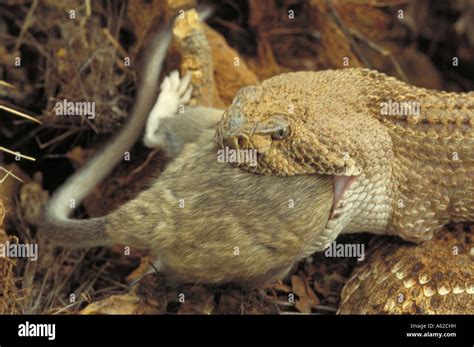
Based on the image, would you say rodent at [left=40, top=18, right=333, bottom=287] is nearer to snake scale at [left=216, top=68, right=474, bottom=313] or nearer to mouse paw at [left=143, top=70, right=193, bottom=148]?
snake scale at [left=216, top=68, right=474, bottom=313]

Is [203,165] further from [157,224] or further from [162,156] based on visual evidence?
[162,156]

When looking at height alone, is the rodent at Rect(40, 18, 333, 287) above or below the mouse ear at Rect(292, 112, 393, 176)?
below

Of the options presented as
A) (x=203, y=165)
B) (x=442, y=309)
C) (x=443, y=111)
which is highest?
(x=443, y=111)

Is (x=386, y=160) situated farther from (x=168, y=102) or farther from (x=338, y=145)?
(x=168, y=102)

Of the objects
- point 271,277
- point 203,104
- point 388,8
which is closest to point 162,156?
point 203,104

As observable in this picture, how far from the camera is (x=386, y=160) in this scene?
10.7ft

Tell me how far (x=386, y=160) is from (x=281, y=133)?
0.53m

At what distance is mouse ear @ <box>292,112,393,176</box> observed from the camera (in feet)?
10.2

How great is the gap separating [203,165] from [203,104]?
2.93 feet

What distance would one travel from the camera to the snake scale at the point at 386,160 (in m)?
3.13

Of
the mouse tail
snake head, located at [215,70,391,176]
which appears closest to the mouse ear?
snake head, located at [215,70,391,176]

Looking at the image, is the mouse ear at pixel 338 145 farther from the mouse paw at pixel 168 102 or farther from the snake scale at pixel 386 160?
the mouse paw at pixel 168 102

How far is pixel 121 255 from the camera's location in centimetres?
404

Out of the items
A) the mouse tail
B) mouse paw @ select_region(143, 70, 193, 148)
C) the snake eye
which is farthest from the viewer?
mouse paw @ select_region(143, 70, 193, 148)
